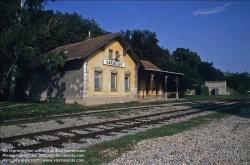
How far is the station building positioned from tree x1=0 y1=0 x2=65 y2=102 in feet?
6.11

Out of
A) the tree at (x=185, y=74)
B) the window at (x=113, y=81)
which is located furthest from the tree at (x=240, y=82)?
the window at (x=113, y=81)

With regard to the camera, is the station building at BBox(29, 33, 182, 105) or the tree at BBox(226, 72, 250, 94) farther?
the tree at BBox(226, 72, 250, 94)

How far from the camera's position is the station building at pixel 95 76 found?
20109 mm

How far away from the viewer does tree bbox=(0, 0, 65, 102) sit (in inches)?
711

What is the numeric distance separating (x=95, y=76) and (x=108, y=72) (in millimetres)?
1570

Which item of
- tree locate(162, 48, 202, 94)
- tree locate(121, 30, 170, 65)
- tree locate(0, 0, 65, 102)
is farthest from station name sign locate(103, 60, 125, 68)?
tree locate(121, 30, 170, 65)

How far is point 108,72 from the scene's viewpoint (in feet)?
72.8

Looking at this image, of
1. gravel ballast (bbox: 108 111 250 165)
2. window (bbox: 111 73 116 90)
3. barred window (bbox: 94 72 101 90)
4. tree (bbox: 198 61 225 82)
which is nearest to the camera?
gravel ballast (bbox: 108 111 250 165)

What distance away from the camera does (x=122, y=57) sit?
24.0 m

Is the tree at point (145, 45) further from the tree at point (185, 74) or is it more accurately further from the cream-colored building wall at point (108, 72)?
the cream-colored building wall at point (108, 72)

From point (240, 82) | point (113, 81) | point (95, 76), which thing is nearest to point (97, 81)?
point (95, 76)

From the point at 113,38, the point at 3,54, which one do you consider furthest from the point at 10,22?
the point at 113,38

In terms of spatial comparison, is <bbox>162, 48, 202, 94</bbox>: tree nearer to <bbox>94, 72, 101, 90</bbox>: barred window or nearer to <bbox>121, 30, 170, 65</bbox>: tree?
<bbox>121, 30, 170, 65</bbox>: tree

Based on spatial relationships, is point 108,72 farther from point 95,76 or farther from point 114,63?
point 95,76
